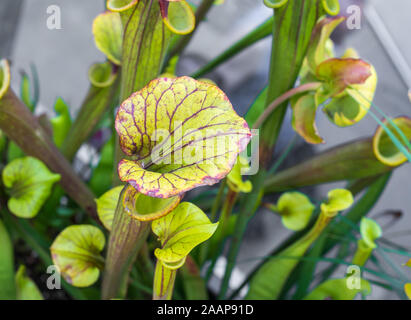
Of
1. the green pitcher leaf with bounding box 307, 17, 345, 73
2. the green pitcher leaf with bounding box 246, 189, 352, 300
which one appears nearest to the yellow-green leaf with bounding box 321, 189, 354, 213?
the green pitcher leaf with bounding box 246, 189, 352, 300

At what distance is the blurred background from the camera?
744 millimetres

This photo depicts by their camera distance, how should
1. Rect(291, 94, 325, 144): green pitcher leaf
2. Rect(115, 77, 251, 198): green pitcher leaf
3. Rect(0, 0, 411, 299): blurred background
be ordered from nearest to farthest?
Rect(115, 77, 251, 198): green pitcher leaf, Rect(291, 94, 325, 144): green pitcher leaf, Rect(0, 0, 411, 299): blurred background

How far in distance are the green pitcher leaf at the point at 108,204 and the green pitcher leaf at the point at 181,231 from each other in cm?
6

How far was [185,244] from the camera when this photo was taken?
26 centimetres

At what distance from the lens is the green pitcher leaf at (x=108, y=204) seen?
32 cm

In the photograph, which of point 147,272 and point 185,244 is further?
point 147,272

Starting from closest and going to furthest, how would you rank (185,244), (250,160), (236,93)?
1. (185,244)
2. (250,160)
3. (236,93)

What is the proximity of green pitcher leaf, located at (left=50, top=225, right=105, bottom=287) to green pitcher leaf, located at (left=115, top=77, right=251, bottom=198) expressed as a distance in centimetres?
13

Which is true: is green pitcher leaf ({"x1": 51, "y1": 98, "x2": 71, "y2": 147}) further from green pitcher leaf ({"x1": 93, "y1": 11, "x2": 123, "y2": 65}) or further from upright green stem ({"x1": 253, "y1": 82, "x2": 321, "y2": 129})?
upright green stem ({"x1": 253, "y1": 82, "x2": 321, "y2": 129})
